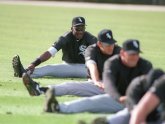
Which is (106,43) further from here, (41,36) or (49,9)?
(49,9)

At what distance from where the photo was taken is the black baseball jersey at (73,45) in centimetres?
1419

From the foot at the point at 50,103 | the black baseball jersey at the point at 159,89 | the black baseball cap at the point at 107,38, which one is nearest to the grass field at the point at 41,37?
the foot at the point at 50,103

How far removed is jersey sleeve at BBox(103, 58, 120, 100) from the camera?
9.12m

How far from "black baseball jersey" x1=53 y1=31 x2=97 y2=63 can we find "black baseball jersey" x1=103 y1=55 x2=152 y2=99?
172 inches

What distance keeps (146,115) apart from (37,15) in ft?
99.4

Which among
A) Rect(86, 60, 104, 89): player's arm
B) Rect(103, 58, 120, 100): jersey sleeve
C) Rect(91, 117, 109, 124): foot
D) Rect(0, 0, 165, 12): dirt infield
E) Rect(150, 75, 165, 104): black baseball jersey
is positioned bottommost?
Rect(0, 0, 165, 12): dirt infield

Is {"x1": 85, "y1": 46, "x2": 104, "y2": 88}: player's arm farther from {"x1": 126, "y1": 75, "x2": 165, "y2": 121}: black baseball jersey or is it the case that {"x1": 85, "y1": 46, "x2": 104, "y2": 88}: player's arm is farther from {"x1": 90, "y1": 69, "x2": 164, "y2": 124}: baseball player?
{"x1": 126, "y1": 75, "x2": 165, "y2": 121}: black baseball jersey

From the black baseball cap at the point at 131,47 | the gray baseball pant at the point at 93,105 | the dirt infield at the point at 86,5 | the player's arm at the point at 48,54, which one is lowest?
the dirt infield at the point at 86,5

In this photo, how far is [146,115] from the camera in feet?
24.8

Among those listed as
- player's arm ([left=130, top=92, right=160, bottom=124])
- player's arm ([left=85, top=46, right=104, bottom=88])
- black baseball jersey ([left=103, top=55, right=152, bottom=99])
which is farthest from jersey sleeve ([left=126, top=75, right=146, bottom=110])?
player's arm ([left=85, top=46, right=104, bottom=88])

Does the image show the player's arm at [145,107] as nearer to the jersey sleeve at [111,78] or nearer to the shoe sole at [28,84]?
the jersey sleeve at [111,78]

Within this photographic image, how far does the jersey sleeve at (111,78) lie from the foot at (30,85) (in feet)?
7.95

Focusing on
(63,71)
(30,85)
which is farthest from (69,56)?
(30,85)

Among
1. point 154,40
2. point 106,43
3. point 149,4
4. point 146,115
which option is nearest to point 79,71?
point 106,43
